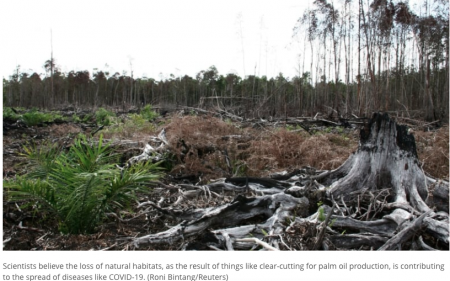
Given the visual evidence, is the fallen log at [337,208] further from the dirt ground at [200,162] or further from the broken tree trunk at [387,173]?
the dirt ground at [200,162]

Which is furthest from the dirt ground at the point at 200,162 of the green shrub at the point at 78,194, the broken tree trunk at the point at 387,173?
the broken tree trunk at the point at 387,173

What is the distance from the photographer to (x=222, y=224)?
290cm

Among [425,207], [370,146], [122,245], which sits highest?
[370,146]

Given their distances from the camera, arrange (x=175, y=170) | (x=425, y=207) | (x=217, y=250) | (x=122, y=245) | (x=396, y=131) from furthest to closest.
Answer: (x=175, y=170) → (x=396, y=131) → (x=425, y=207) → (x=122, y=245) → (x=217, y=250)

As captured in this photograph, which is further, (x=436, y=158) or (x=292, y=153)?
(x=292, y=153)

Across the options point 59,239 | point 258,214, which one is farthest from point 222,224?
point 59,239

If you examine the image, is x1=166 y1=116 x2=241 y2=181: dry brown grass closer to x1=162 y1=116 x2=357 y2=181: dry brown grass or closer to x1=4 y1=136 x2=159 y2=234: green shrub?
x1=162 y1=116 x2=357 y2=181: dry brown grass

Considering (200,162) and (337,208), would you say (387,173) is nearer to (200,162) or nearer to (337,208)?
(337,208)

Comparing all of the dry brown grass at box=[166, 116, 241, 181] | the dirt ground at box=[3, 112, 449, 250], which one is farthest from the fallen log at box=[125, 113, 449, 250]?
the dry brown grass at box=[166, 116, 241, 181]

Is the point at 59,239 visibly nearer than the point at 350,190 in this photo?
Yes

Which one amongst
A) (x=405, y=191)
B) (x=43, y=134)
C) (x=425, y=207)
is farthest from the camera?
(x=43, y=134)

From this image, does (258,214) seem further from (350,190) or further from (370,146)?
(370,146)

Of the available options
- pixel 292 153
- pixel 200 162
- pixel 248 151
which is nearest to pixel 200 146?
pixel 200 162
